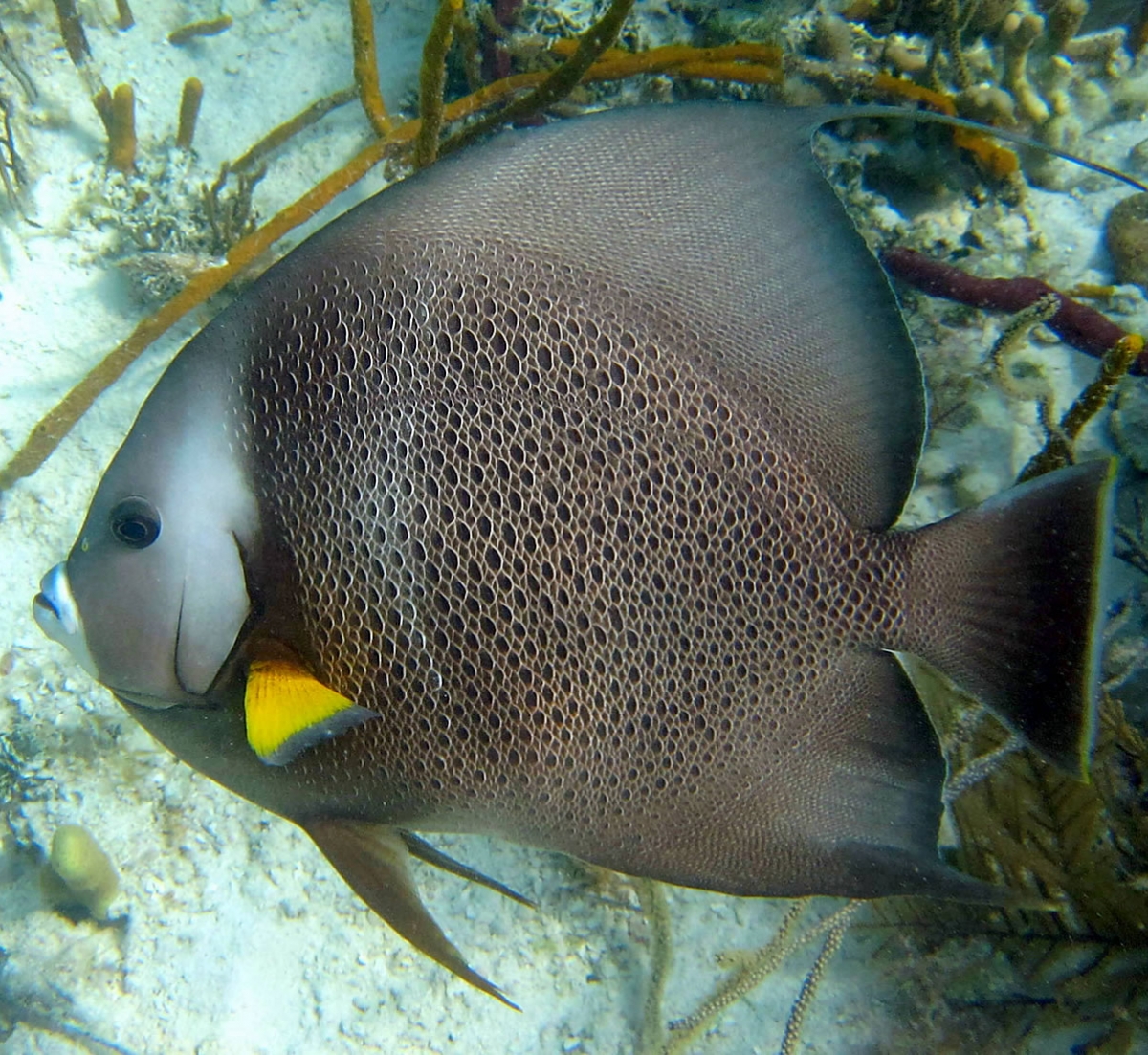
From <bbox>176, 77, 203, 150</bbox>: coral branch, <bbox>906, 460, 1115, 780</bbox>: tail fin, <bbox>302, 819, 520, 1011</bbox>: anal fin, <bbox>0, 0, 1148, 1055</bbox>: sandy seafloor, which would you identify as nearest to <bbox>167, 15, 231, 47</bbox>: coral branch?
<bbox>176, 77, 203, 150</bbox>: coral branch

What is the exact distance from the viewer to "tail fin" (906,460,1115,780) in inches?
41.9

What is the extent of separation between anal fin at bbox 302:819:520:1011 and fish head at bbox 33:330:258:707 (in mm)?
362

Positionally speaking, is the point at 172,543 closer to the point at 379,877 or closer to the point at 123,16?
the point at 379,877

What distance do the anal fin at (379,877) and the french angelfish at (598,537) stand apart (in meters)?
0.02

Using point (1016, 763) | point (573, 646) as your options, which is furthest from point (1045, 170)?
point (573, 646)

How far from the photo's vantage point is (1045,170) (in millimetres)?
2633

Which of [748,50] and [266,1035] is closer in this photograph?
[266,1035]

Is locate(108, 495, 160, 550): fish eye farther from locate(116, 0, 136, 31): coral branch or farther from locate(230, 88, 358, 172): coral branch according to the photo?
locate(116, 0, 136, 31): coral branch

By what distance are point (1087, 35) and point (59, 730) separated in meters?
4.81

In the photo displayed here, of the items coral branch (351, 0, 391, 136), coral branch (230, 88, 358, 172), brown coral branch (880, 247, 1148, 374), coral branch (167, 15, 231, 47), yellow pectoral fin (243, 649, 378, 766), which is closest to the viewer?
yellow pectoral fin (243, 649, 378, 766)

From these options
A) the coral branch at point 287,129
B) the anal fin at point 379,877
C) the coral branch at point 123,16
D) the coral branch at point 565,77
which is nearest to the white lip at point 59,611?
the anal fin at point 379,877

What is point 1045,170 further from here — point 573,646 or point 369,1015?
point 369,1015

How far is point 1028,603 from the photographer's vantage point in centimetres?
112

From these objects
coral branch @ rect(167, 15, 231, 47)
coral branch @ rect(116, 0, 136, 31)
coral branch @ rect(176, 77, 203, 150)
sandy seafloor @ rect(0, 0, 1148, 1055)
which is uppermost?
coral branch @ rect(116, 0, 136, 31)
